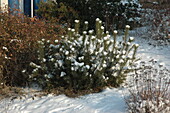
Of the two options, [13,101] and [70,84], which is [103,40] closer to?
[70,84]

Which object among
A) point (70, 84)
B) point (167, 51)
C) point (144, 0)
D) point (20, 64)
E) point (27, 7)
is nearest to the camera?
point (70, 84)

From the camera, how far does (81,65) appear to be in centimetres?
442

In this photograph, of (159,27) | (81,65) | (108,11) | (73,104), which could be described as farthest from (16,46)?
(159,27)

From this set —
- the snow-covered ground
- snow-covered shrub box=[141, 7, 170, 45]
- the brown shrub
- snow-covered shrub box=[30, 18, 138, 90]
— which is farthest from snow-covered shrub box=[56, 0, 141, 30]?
the snow-covered ground

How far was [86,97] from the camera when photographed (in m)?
4.41

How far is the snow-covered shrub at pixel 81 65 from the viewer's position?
4.53 meters

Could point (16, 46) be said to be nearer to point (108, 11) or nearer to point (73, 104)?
point (73, 104)

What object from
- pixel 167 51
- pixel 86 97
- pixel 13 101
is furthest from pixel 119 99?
pixel 167 51

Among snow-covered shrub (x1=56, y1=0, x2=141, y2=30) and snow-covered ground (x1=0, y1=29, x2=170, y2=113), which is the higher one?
snow-covered shrub (x1=56, y1=0, x2=141, y2=30)

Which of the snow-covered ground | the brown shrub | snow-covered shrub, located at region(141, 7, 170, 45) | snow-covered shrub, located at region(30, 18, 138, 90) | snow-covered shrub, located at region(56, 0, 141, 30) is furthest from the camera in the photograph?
snow-covered shrub, located at region(56, 0, 141, 30)

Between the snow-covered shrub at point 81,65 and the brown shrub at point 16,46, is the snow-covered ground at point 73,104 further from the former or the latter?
the brown shrub at point 16,46

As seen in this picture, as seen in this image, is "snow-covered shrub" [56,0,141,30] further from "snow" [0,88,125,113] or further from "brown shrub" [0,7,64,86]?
"snow" [0,88,125,113]

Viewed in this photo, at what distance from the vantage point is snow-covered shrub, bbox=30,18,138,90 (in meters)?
4.53

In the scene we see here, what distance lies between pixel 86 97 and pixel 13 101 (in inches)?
47.9
